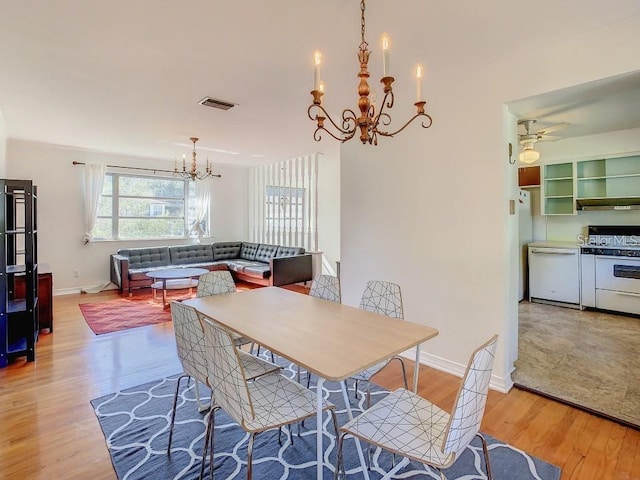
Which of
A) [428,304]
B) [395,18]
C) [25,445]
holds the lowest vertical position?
[25,445]

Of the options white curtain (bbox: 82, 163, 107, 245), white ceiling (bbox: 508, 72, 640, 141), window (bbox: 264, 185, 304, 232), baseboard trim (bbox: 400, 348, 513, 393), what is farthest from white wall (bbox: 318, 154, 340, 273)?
white curtain (bbox: 82, 163, 107, 245)

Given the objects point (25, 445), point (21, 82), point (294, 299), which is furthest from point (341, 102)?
point (25, 445)

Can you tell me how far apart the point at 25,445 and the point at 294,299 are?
183cm

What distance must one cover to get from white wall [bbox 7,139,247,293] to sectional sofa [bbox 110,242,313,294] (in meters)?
0.36

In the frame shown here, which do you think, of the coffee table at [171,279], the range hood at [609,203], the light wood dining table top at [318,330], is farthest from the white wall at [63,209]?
the range hood at [609,203]

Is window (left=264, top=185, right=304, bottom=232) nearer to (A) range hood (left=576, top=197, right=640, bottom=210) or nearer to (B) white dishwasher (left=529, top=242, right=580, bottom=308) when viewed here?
(B) white dishwasher (left=529, top=242, right=580, bottom=308)

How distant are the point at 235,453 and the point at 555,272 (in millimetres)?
4985

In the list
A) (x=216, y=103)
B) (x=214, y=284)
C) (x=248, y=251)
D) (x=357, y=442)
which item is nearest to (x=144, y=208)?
(x=248, y=251)

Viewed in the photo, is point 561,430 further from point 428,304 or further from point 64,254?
point 64,254

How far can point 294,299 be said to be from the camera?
8.60 ft

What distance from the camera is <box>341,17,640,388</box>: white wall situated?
2311mm

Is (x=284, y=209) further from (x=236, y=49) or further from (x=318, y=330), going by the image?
(x=318, y=330)

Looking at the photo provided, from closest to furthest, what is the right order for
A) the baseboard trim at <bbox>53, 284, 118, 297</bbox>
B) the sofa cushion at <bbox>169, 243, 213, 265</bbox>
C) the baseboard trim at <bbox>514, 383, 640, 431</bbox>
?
the baseboard trim at <bbox>514, 383, 640, 431</bbox> → the baseboard trim at <bbox>53, 284, 118, 297</bbox> → the sofa cushion at <bbox>169, 243, 213, 265</bbox>

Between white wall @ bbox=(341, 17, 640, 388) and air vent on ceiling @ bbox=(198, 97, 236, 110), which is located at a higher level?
air vent on ceiling @ bbox=(198, 97, 236, 110)
